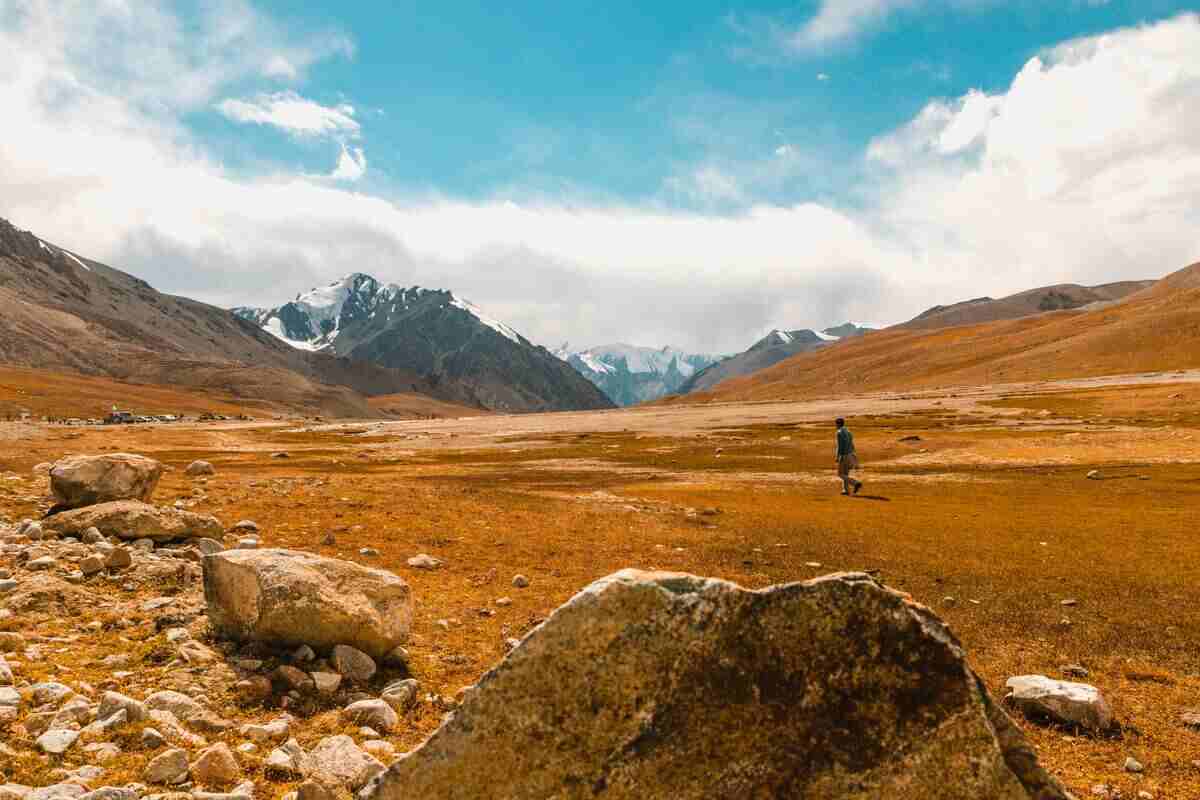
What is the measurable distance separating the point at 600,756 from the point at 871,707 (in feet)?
6.79

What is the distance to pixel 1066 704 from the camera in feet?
30.4

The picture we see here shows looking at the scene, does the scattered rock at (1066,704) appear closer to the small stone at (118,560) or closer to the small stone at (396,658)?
the small stone at (396,658)

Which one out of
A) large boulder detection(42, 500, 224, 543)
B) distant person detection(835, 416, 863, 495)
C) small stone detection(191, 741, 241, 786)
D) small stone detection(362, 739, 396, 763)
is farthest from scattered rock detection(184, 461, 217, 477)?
distant person detection(835, 416, 863, 495)

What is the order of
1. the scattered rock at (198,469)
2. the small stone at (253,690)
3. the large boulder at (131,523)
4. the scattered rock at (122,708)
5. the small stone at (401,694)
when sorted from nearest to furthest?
the scattered rock at (122,708) → the small stone at (253,690) → the small stone at (401,694) → the large boulder at (131,523) → the scattered rock at (198,469)

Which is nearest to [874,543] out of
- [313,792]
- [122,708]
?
[313,792]

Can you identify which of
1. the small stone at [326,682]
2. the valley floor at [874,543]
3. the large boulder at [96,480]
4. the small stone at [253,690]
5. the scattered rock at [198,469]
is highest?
the large boulder at [96,480]

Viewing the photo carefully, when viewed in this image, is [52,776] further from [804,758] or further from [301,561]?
[804,758]

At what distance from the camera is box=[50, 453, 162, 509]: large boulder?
18.9 m

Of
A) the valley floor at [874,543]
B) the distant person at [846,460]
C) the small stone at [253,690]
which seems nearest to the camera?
the small stone at [253,690]

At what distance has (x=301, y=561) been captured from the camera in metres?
10.6

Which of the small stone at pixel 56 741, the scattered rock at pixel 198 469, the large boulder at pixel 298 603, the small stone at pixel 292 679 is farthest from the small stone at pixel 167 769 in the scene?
the scattered rock at pixel 198 469

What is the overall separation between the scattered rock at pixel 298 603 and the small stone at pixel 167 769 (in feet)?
10.9

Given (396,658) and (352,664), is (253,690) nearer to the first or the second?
(352,664)

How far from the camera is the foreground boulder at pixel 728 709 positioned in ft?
15.7
